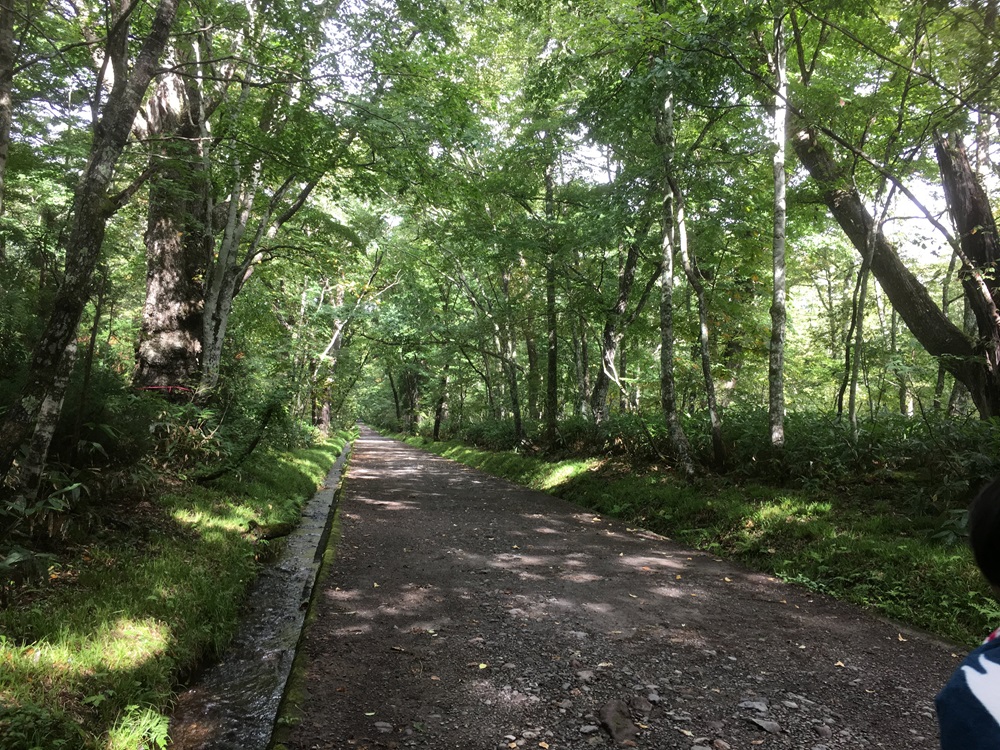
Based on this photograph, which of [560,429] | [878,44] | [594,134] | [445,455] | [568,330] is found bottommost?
[445,455]

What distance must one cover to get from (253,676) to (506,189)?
11.4 m

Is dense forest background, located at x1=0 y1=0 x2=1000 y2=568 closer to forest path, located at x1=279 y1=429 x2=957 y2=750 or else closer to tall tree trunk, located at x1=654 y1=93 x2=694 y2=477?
tall tree trunk, located at x1=654 y1=93 x2=694 y2=477

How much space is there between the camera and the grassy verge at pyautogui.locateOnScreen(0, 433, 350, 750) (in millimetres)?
2775

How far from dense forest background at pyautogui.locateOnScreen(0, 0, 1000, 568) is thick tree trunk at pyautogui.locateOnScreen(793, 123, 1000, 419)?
0.05m

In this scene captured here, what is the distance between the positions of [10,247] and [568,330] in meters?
15.3

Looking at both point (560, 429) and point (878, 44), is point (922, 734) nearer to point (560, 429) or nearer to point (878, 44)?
point (878, 44)

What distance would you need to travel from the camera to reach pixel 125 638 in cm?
355

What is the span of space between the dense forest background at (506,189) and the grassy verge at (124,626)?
488 millimetres

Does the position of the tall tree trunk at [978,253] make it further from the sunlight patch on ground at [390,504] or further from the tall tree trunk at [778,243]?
the sunlight patch on ground at [390,504]

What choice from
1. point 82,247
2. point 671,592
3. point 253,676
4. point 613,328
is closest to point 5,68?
point 82,247

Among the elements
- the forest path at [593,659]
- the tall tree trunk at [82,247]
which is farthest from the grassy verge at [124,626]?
the tall tree trunk at [82,247]

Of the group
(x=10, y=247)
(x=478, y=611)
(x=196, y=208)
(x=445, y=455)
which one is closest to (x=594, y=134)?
(x=196, y=208)

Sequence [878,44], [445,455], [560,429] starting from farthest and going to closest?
1. [445,455]
2. [560,429]
3. [878,44]

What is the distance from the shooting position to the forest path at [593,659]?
305 centimetres
